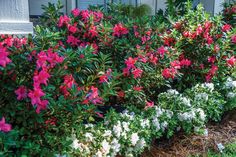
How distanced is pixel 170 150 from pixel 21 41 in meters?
1.92

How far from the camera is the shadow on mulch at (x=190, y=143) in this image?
11.1 ft

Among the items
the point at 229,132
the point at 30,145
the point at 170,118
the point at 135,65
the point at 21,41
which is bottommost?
the point at 229,132

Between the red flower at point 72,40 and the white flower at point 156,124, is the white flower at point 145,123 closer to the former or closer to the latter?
the white flower at point 156,124

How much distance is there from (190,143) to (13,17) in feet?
8.10

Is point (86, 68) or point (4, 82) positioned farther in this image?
point (86, 68)

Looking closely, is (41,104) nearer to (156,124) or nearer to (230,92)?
(156,124)

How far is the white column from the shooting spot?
12.2 feet

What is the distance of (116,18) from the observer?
426cm

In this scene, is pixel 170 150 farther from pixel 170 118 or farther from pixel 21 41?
pixel 21 41

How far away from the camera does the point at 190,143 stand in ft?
11.7

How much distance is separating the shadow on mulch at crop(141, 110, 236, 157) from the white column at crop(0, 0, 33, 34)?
2.02m

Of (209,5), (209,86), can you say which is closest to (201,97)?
(209,86)

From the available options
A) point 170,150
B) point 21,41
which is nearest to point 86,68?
point 21,41

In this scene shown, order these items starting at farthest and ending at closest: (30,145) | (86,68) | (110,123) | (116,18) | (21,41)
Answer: (116,18), (110,123), (86,68), (21,41), (30,145)
